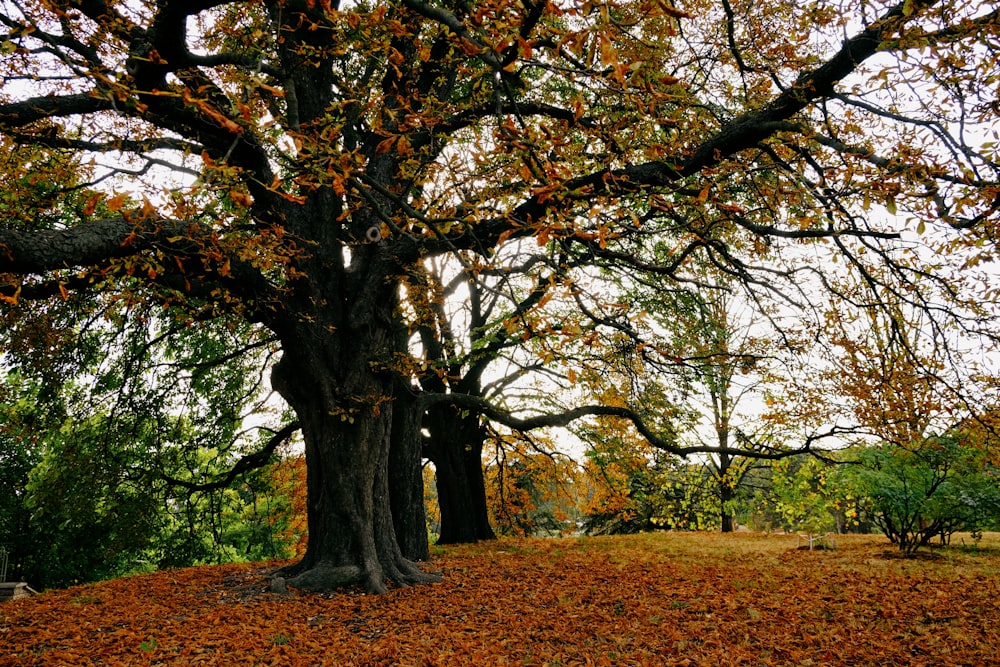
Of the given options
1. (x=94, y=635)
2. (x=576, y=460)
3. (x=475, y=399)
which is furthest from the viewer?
(x=576, y=460)

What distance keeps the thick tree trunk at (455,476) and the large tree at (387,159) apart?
141 inches

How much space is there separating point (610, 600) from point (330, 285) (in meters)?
5.33

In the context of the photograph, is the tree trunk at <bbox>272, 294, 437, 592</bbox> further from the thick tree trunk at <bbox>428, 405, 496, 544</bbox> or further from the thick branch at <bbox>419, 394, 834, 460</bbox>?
the thick tree trunk at <bbox>428, 405, 496, 544</bbox>

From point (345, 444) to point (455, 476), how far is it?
6060 mm

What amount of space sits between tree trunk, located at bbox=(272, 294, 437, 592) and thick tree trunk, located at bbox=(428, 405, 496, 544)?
17.0 feet

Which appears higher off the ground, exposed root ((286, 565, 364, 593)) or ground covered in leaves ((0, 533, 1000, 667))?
exposed root ((286, 565, 364, 593))

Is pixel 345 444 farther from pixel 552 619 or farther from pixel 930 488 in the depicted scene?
pixel 930 488

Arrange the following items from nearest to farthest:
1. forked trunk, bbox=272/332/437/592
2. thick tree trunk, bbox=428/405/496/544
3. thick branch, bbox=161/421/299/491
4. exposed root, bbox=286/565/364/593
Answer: exposed root, bbox=286/565/364/593
forked trunk, bbox=272/332/437/592
thick branch, bbox=161/421/299/491
thick tree trunk, bbox=428/405/496/544

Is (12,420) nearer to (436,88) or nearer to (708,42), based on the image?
(436,88)

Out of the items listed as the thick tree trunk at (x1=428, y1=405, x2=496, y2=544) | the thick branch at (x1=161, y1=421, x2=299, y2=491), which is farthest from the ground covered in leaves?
the thick tree trunk at (x1=428, y1=405, x2=496, y2=544)

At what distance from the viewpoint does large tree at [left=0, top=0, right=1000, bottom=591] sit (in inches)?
162

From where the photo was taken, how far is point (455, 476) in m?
13.2

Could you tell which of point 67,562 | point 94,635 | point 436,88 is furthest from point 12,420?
point 67,562

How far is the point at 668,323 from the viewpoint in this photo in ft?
34.1
